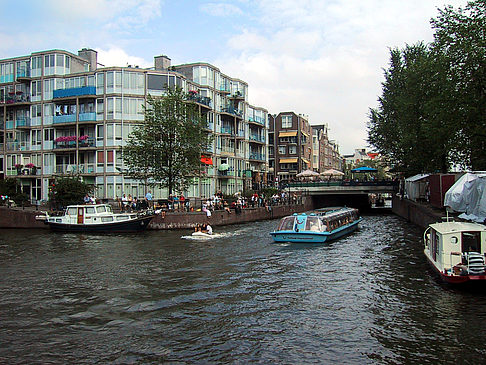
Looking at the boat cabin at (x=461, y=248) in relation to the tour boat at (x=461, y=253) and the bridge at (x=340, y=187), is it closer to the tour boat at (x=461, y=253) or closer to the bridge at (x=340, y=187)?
the tour boat at (x=461, y=253)

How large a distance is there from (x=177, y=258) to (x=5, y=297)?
913 centimetres

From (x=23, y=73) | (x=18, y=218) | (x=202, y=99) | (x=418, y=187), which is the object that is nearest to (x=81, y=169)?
(x=18, y=218)

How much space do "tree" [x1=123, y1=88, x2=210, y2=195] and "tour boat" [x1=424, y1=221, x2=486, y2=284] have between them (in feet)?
92.5

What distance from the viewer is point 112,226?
118ft

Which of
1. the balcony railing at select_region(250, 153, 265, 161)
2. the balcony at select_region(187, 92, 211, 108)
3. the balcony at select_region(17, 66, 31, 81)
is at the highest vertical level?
the balcony at select_region(17, 66, 31, 81)

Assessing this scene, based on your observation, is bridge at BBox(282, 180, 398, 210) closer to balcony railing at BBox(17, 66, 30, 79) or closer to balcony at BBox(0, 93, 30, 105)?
balcony at BBox(0, 93, 30, 105)

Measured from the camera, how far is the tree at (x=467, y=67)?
1183 inches

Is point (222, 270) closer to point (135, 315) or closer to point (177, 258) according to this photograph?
point (177, 258)

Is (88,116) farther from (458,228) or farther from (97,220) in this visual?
(458,228)

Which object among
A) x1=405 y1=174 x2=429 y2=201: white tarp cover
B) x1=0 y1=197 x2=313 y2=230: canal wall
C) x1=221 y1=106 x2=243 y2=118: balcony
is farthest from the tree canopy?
x1=221 y1=106 x2=243 y2=118: balcony

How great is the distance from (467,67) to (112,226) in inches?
1123

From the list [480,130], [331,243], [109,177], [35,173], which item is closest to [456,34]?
[480,130]

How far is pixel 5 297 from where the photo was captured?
15984 millimetres

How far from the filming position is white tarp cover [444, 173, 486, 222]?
78.9 ft
